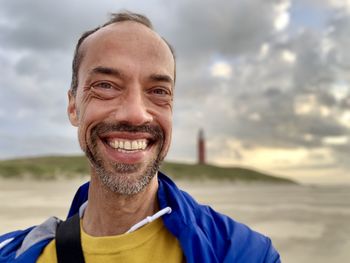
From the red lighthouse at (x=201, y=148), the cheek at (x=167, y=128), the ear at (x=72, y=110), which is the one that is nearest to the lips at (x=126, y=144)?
the cheek at (x=167, y=128)

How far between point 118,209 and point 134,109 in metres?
0.44

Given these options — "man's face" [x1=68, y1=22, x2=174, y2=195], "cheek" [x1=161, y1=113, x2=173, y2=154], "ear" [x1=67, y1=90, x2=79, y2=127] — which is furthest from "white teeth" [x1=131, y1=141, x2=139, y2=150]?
"ear" [x1=67, y1=90, x2=79, y2=127]

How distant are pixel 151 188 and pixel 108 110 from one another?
0.39 m

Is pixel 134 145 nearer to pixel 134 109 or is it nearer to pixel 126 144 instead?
pixel 126 144

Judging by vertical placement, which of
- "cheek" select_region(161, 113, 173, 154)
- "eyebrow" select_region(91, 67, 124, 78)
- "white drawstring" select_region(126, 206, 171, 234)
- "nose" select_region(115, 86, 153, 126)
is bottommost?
"white drawstring" select_region(126, 206, 171, 234)

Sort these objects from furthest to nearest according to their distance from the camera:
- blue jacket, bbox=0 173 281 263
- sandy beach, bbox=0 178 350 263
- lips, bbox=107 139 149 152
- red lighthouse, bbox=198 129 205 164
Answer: red lighthouse, bbox=198 129 205 164, sandy beach, bbox=0 178 350 263, lips, bbox=107 139 149 152, blue jacket, bbox=0 173 281 263

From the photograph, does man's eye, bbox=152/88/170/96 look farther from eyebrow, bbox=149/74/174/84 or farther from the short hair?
the short hair

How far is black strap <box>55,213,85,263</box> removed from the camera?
6.43 feet

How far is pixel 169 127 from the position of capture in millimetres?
2049

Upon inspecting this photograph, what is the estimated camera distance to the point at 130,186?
196 centimetres

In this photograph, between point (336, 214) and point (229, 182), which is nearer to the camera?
point (336, 214)

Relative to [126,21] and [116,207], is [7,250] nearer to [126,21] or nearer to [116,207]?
[116,207]

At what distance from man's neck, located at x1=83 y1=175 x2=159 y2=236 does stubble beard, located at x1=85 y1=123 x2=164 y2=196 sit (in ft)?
0.24

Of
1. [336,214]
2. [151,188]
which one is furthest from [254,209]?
[151,188]
